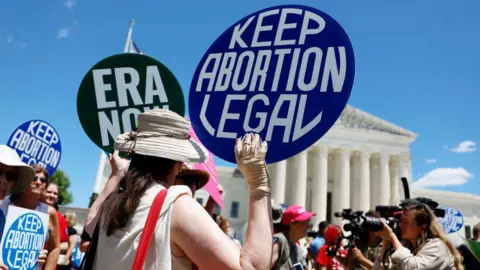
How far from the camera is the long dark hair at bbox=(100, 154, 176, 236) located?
1.37 m

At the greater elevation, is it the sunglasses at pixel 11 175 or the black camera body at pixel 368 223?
the sunglasses at pixel 11 175

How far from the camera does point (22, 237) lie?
8.40 feet

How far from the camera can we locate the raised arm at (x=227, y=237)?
1.24 m

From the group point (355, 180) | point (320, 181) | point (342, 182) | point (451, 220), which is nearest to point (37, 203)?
point (451, 220)

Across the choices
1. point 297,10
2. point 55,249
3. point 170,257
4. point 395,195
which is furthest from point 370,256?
point 395,195

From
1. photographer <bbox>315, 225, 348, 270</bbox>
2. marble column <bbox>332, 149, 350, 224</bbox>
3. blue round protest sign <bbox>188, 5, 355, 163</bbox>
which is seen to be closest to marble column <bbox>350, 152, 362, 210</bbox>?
marble column <bbox>332, 149, 350, 224</bbox>

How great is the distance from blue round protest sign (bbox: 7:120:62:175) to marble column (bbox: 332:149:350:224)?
41.2m

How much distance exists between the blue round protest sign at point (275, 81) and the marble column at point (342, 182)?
43136mm

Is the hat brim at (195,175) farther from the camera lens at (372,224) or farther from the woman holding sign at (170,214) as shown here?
the camera lens at (372,224)

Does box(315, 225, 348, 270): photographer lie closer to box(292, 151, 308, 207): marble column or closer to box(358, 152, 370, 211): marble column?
box(292, 151, 308, 207): marble column

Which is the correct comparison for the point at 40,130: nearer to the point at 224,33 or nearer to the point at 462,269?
the point at 224,33

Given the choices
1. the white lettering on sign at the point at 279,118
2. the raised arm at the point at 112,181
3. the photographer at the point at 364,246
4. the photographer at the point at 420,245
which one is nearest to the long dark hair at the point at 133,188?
the raised arm at the point at 112,181

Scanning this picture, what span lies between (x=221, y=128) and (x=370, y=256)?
Answer: 13.8ft

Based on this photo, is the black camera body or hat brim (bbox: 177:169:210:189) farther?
the black camera body
